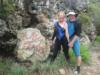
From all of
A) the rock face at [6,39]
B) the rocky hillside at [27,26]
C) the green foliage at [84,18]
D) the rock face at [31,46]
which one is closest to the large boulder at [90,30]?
the green foliage at [84,18]

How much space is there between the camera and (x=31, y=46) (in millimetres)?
9164

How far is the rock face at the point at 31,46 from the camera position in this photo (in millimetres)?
9062

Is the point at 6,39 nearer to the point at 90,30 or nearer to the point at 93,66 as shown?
the point at 93,66

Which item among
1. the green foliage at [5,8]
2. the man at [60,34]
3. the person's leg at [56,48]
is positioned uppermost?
the green foliage at [5,8]

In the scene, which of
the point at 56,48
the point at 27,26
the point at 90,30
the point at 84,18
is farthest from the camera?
the point at 90,30

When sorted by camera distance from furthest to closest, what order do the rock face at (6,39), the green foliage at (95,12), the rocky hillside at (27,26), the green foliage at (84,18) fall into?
the green foliage at (95,12), the green foliage at (84,18), the rocky hillside at (27,26), the rock face at (6,39)

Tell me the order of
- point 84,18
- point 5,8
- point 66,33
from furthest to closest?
point 84,18, point 5,8, point 66,33

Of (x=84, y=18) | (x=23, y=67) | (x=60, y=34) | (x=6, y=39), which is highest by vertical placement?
(x=60, y=34)

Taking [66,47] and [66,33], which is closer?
[66,33]

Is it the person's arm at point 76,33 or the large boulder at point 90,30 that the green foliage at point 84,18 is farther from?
the person's arm at point 76,33

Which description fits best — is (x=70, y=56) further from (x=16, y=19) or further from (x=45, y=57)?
(x=16, y=19)

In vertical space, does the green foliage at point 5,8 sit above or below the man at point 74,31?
above

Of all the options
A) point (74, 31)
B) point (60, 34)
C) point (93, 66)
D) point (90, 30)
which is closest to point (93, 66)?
point (93, 66)

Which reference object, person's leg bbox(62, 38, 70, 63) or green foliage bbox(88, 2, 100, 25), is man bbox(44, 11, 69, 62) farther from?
green foliage bbox(88, 2, 100, 25)
